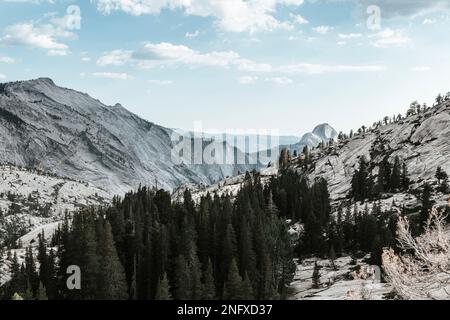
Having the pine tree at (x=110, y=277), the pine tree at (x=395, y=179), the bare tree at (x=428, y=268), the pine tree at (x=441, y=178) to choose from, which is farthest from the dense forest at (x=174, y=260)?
the pine tree at (x=395, y=179)

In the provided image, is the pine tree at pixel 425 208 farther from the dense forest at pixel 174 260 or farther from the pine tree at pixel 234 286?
the pine tree at pixel 234 286

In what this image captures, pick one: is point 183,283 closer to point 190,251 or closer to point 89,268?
point 190,251

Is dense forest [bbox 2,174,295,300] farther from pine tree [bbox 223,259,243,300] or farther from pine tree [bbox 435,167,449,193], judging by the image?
pine tree [bbox 435,167,449,193]

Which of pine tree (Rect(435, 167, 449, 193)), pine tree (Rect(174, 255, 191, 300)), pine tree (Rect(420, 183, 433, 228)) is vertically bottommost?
pine tree (Rect(174, 255, 191, 300))

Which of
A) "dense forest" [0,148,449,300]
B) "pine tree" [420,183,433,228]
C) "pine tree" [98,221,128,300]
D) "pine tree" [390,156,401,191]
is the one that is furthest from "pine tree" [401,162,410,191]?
"pine tree" [98,221,128,300]

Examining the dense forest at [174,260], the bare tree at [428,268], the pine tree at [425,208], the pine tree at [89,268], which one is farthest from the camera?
the pine tree at [425,208]

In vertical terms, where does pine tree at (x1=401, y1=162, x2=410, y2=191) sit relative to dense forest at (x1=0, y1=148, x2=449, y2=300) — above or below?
above

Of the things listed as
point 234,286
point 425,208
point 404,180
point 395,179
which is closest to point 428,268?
point 234,286

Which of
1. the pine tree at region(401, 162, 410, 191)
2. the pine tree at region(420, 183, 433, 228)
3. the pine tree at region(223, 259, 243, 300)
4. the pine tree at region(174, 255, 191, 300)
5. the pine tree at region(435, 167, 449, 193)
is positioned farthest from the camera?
the pine tree at region(401, 162, 410, 191)

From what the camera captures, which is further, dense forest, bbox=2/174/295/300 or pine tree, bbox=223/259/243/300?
dense forest, bbox=2/174/295/300

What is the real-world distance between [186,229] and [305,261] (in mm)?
47908
